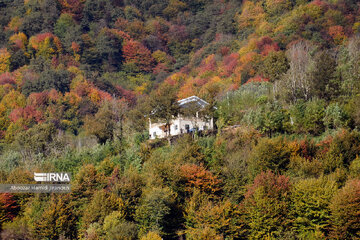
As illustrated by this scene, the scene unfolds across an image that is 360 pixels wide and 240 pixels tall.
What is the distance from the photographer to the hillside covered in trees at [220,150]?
2870 cm

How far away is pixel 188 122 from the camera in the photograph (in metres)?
45.0

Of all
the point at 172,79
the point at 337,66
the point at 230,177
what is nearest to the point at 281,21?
the point at 172,79

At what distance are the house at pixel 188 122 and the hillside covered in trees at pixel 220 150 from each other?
45.4 inches

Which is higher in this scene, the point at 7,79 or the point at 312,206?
the point at 7,79

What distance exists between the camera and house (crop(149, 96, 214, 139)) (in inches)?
1683

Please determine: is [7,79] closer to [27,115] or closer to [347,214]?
[27,115]

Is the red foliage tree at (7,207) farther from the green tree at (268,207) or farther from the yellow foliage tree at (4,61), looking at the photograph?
the yellow foliage tree at (4,61)

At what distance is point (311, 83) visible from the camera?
42.0m

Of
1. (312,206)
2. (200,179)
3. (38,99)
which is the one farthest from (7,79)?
(312,206)

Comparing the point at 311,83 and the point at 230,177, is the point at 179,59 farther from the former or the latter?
the point at 230,177

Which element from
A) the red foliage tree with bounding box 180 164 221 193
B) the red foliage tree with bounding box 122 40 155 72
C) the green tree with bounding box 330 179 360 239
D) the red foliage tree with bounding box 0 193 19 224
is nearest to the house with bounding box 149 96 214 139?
the red foliage tree with bounding box 180 164 221 193

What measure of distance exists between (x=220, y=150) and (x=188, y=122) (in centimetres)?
906

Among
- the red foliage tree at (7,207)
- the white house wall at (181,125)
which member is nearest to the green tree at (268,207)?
the white house wall at (181,125)

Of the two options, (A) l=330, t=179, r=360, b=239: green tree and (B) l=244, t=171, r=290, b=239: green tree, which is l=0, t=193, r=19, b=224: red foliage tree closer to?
(B) l=244, t=171, r=290, b=239: green tree
